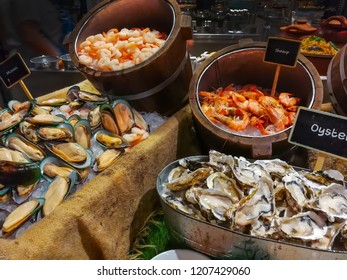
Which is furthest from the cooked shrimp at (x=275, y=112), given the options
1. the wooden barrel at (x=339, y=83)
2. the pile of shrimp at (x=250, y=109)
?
the wooden barrel at (x=339, y=83)

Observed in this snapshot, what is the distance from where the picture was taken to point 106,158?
151 centimetres

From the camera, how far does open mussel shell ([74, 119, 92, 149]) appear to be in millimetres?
1595

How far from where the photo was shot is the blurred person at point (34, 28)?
14.1 ft

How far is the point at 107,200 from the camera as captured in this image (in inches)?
54.0

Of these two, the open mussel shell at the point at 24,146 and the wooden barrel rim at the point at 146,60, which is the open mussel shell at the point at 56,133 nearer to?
the open mussel shell at the point at 24,146

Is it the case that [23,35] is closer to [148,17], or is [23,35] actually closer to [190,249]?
[148,17]

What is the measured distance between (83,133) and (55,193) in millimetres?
426

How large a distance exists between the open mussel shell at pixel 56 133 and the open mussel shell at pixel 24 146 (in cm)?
6

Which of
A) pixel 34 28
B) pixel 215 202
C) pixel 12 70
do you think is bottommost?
pixel 215 202

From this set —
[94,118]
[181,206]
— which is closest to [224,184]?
[181,206]

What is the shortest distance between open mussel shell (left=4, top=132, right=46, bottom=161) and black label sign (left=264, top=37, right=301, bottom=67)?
1.37 meters

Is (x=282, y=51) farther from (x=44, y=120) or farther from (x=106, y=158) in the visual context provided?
(x=44, y=120)
